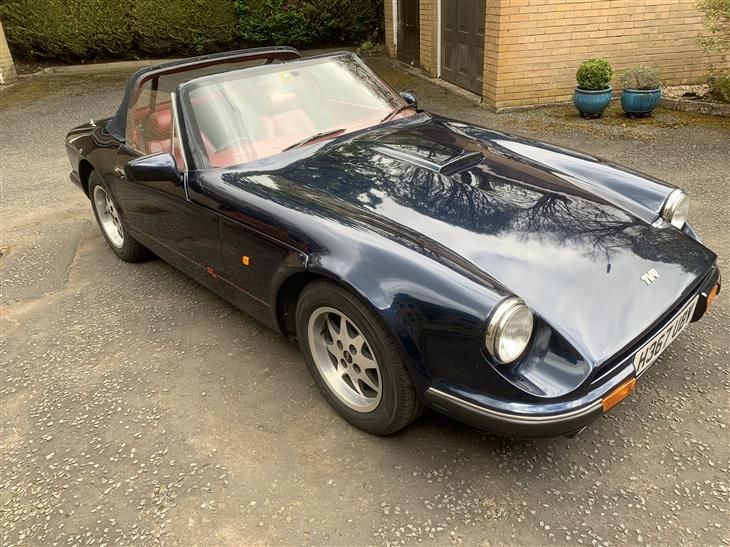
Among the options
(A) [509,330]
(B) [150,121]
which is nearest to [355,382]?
(A) [509,330]

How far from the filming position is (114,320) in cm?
353

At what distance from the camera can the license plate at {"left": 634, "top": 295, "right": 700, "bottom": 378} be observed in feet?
6.86

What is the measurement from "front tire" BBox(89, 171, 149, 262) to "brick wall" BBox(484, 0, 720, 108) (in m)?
5.31

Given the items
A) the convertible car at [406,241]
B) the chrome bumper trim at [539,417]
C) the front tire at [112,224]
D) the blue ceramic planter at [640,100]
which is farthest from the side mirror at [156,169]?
the blue ceramic planter at [640,100]

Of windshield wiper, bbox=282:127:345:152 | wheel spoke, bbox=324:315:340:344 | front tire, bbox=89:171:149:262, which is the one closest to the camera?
wheel spoke, bbox=324:315:340:344

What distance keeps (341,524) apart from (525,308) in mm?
→ 1031

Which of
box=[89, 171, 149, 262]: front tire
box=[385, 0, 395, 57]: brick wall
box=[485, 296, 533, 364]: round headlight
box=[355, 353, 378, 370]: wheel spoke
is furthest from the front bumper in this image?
box=[385, 0, 395, 57]: brick wall

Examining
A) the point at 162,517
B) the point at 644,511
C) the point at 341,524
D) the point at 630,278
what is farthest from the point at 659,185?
the point at 162,517

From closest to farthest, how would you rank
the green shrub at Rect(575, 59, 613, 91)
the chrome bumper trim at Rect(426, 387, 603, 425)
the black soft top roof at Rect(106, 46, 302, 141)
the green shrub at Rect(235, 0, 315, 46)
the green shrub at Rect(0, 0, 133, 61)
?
the chrome bumper trim at Rect(426, 387, 603, 425), the black soft top roof at Rect(106, 46, 302, 141), the green shrub at Rect(575, 59, 613, 91), the green shrub at Rect(0, 0, 133, 61), the green shrub at Rect(235, 0, 315, 46)

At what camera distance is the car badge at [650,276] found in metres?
2.25

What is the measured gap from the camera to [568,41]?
24.3ft

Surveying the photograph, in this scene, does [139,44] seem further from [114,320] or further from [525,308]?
[525,308]

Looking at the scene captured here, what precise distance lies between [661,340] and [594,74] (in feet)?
18.2

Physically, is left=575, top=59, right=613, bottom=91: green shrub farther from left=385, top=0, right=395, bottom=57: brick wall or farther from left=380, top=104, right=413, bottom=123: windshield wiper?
left=385, top=0, right=395, bottom=57: brick wall
